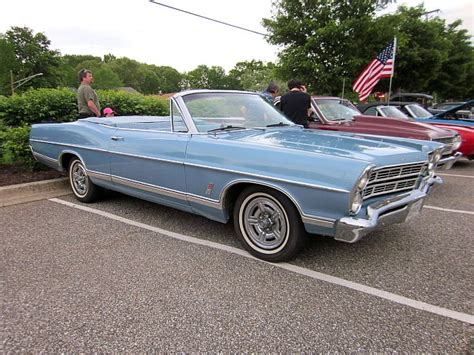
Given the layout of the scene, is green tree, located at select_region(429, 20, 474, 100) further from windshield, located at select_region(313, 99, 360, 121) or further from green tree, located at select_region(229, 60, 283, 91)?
green tree, located at select_region(229, 60, 283, 91)

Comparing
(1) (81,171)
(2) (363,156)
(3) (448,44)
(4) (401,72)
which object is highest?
(3) (448,44)

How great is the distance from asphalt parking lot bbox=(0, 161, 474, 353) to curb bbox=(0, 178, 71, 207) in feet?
2.78

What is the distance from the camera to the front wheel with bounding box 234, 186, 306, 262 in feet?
10.5

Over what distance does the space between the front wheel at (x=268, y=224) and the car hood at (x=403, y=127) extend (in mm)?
4145

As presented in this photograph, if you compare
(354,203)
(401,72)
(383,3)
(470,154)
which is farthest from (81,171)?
(401,72)

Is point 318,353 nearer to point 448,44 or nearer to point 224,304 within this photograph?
point 224,304

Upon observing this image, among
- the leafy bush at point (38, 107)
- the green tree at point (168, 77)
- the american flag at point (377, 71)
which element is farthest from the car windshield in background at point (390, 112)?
the green tree at point (168, 77)

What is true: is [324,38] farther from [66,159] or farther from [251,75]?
[251,75]

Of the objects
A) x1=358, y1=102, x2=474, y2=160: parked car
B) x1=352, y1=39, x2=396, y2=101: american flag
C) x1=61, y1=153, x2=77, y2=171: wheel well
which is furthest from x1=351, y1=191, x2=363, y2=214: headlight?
x1=352, y1=39, x2=396, y2=101: american flag

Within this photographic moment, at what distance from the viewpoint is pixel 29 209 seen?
497cm

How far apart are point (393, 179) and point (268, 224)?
1158mm

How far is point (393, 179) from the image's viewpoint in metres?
3.24

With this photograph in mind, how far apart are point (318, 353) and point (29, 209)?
432 cm

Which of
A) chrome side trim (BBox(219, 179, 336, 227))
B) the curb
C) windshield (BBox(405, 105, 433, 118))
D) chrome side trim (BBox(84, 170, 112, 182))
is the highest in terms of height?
windshield (BBox(405, 105, 433, 118))
